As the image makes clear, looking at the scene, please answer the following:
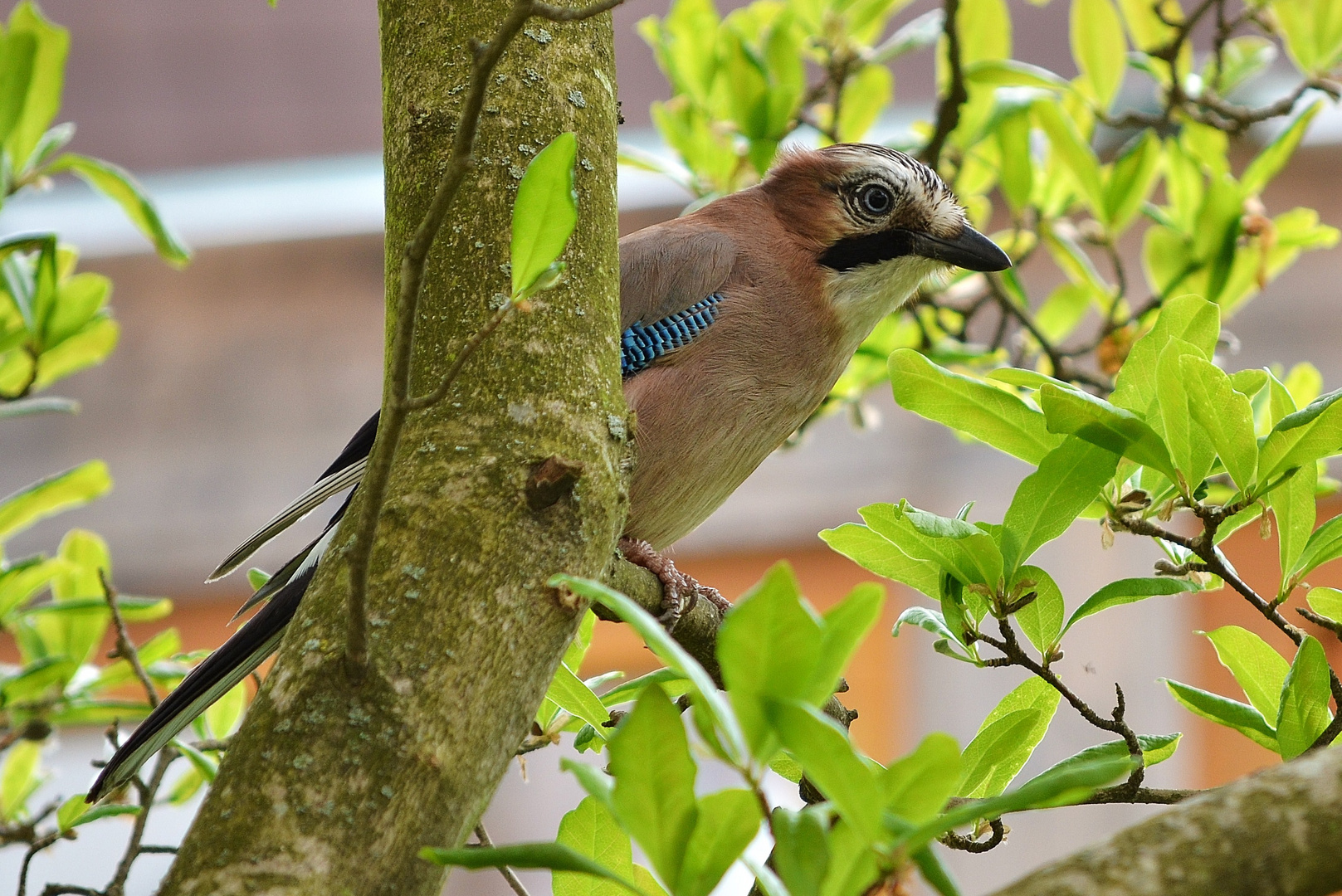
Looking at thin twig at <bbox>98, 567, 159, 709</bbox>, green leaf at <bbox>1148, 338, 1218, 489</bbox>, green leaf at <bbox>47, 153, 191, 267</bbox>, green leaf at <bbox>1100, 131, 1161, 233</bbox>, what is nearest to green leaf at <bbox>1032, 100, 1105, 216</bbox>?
green leaf at <bbox>1100, 131, 1161, 233</bbox>

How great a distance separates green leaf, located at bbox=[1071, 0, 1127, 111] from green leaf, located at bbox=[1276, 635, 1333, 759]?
1.49 metres

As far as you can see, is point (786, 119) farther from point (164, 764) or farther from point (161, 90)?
point (161, 90)

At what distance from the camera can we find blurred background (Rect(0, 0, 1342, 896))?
4086 millimetres

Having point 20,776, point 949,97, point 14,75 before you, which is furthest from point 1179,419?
point 20,776

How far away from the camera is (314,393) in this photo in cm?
503

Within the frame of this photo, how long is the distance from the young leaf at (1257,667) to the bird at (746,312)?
2.04ft

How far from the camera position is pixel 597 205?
46.8 inches

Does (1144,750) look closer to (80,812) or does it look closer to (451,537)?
(451,537)

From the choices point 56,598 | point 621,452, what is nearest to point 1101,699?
point 56,598

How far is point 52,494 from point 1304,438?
1.83 metres

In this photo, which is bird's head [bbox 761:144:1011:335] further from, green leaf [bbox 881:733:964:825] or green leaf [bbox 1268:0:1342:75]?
green leaf [bbox 881:733:964:825]

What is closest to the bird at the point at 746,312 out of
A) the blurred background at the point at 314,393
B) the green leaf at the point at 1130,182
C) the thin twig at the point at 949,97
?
the thin twig at the point at 949,97

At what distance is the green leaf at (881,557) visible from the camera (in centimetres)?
122

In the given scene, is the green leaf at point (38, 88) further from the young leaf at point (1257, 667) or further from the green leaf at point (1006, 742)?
the young leaf at point (1257, 667)
